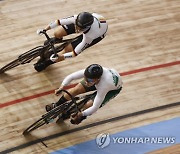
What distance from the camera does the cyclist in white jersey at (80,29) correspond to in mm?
5242

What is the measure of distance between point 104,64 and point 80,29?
1387 mm

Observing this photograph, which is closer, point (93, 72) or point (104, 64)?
point (93, 72)

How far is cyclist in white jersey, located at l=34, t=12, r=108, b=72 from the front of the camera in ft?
17.2

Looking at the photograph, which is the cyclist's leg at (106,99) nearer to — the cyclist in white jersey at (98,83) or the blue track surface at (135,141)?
the cyclist in white jersey at (98,83)

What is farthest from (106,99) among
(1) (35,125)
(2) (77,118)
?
(1) (35,125)

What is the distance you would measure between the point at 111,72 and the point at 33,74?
1.69 metres

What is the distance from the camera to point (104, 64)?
657 centimetres

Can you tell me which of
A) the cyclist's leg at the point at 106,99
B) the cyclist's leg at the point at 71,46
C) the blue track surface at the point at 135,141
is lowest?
the blue track surface at the point at 135,141

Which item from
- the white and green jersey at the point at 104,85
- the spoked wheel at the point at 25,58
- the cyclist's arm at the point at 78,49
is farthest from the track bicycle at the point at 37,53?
the white and green jersey at the point at 104,85

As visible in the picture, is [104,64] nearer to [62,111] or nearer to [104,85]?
[62,111]

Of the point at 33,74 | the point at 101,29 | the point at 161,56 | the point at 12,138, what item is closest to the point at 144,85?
the point at 161,56

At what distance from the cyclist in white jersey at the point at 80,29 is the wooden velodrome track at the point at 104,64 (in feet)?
2.19

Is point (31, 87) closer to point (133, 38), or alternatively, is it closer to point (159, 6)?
point (133, 38)

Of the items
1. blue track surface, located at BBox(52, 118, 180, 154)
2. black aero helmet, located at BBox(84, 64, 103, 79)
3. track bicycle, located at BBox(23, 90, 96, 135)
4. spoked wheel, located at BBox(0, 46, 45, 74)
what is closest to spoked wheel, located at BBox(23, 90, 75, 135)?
track bicycle, located at BBox(23, 90, 96, 135)
